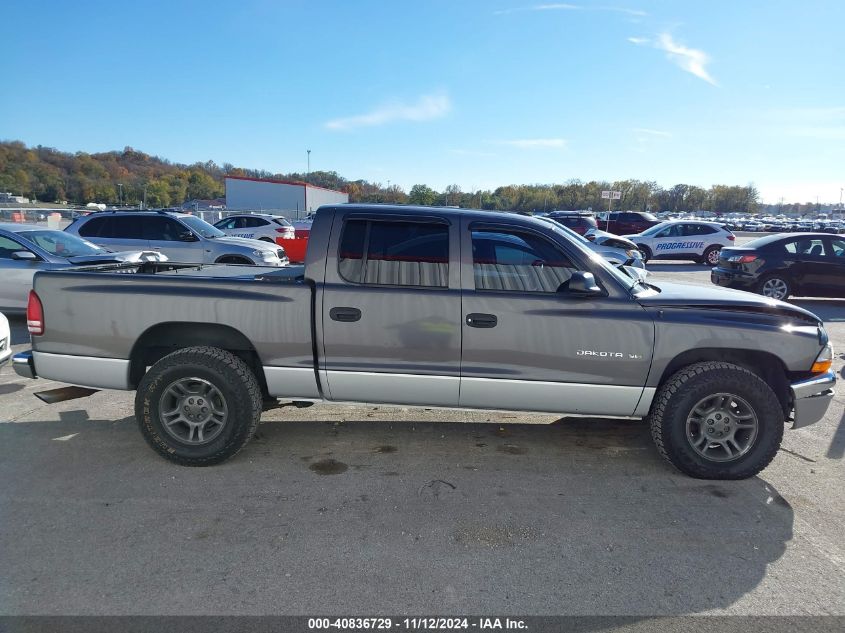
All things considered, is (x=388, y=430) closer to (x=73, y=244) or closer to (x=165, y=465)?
(x=165, y=465)

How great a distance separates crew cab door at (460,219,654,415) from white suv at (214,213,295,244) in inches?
650

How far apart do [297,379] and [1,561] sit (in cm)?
186

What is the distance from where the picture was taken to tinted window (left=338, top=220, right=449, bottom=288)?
3.77 meters

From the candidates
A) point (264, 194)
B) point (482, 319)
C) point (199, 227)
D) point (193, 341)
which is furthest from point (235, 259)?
point (264, 194)

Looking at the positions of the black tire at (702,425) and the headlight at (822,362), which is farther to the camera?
the headlight at (822,362)

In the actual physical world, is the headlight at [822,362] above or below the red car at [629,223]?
below

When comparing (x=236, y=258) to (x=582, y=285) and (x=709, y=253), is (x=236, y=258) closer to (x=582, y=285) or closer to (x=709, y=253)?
(x=582, y=285)

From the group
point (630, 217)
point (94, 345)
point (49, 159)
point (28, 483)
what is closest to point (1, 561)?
point (28, 483)

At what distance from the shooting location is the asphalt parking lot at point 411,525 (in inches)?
102

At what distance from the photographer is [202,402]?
3.84 m

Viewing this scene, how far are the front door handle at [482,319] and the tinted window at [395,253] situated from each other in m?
0.30

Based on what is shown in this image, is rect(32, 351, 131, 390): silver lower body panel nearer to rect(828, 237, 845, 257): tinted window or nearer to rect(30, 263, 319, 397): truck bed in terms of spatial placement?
rect(30, 263, 319, 397): truck bed

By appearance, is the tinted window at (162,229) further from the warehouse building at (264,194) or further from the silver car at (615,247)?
the warehouse building at (264,194)

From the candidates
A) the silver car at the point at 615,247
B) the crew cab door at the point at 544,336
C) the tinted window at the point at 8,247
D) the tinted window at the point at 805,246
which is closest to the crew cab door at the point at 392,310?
the crew cab door at the point at 544,336
